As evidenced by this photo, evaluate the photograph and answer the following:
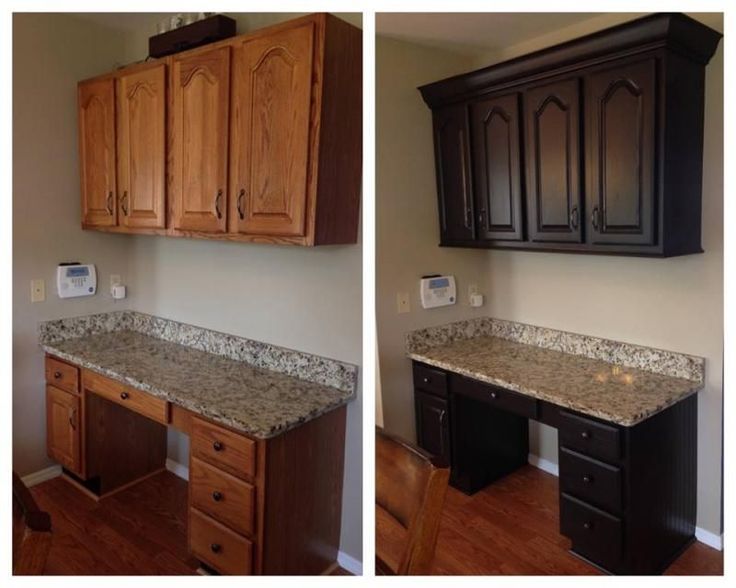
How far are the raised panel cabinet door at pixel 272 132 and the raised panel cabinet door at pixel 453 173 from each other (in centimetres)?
71

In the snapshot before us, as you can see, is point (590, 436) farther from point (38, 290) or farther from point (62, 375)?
point (38, 290)

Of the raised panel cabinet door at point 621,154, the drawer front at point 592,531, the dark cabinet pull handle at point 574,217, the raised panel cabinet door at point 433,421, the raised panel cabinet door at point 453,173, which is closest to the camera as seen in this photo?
the raised panel cabinet door at point 621,154

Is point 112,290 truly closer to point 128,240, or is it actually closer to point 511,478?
point 128,240

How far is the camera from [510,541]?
1.60m

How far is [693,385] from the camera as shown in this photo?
5.15 ft

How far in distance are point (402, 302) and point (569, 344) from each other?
0.65m

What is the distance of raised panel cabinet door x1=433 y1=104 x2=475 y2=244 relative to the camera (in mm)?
1911

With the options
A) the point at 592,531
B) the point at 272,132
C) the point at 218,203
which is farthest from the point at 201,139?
the point at 592,531

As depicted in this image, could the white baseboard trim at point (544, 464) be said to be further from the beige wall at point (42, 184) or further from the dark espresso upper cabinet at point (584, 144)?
the beige wall at point (42, 184)

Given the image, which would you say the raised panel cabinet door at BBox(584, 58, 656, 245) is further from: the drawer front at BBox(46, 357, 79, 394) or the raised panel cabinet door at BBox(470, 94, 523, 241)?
the drawer front at BBox(46, 357, 79, 394)

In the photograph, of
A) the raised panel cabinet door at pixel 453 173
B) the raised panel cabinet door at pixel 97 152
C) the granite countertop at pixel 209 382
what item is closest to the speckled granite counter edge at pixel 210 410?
the granite countertop at pixel 209 382

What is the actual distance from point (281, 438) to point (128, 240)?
1331 mm

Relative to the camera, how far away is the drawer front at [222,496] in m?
1.40

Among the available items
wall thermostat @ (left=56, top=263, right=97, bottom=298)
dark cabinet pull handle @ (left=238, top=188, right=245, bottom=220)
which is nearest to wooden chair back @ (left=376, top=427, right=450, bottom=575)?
dark cabinet pull handle @ (left=238, top=188, right=245, bottom=220)
